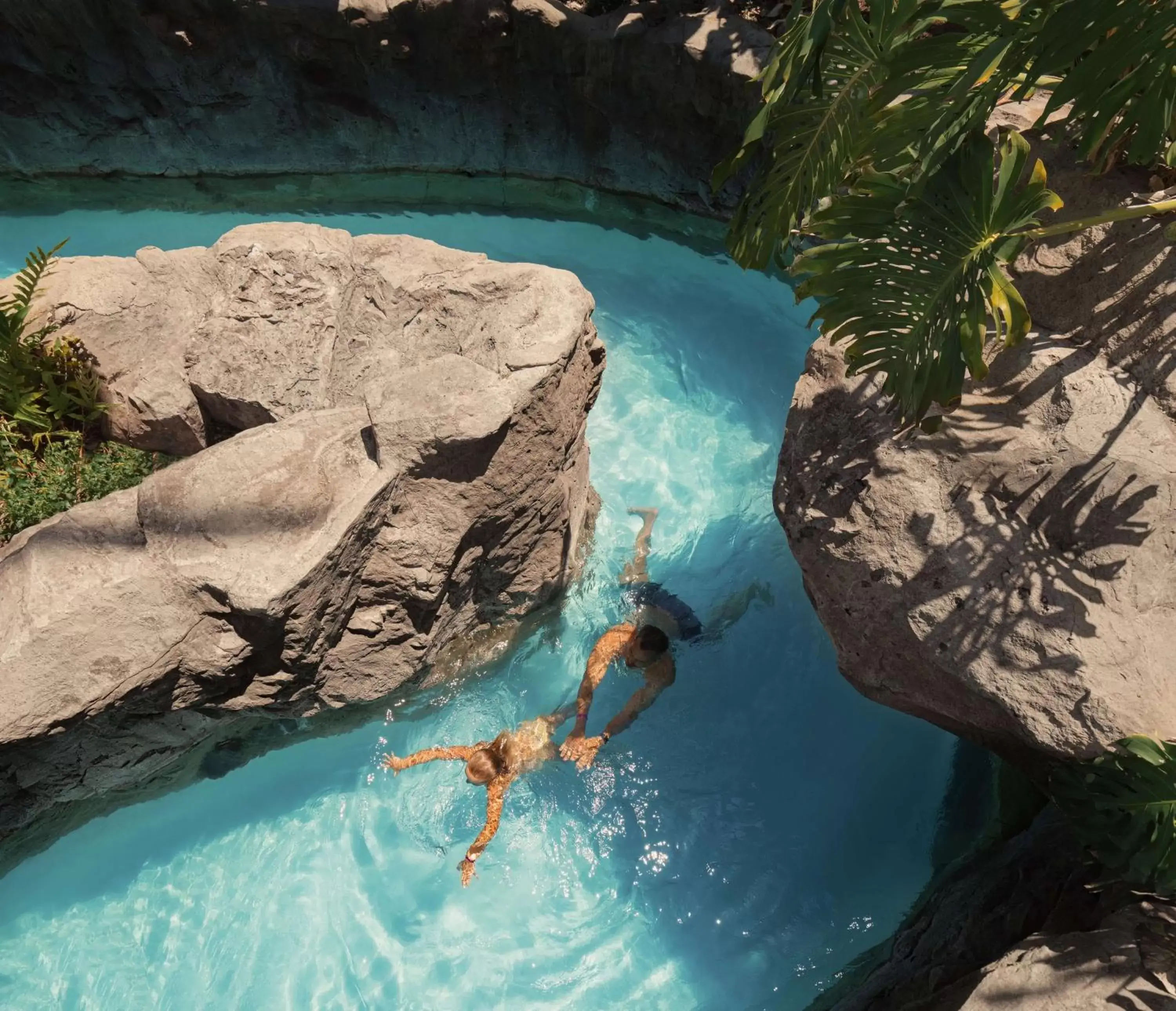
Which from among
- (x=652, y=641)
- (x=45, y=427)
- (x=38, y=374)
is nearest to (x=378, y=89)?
(x=38, y=374)

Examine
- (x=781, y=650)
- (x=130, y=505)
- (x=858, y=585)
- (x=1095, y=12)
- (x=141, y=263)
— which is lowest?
(x=781, y=650)

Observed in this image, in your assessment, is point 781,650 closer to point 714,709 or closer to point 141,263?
point 714,709

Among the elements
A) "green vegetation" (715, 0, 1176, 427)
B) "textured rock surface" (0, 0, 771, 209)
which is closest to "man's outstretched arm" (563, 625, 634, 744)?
"green vegetation" (715, 0, 1176, 427)

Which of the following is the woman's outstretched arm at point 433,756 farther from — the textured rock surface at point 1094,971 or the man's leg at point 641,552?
the textured rock surface at point 1094,971

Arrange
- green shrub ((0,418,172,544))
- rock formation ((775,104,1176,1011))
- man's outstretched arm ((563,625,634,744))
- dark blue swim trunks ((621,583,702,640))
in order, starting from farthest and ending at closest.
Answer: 1. dark blue swim trunks ((621,583,702,640))
2. man's outstretched arm ((563,625,634,744))
3. green shrub ((0,418,172,544))
4. rock formation ((775,104,1176,1011))

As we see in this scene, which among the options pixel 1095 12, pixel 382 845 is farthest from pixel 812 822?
pixel 1095 12

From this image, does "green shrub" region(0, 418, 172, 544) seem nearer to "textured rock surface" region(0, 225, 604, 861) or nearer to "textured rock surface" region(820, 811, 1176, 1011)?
"textured rock surface" region(0, 225, 604, 861)
